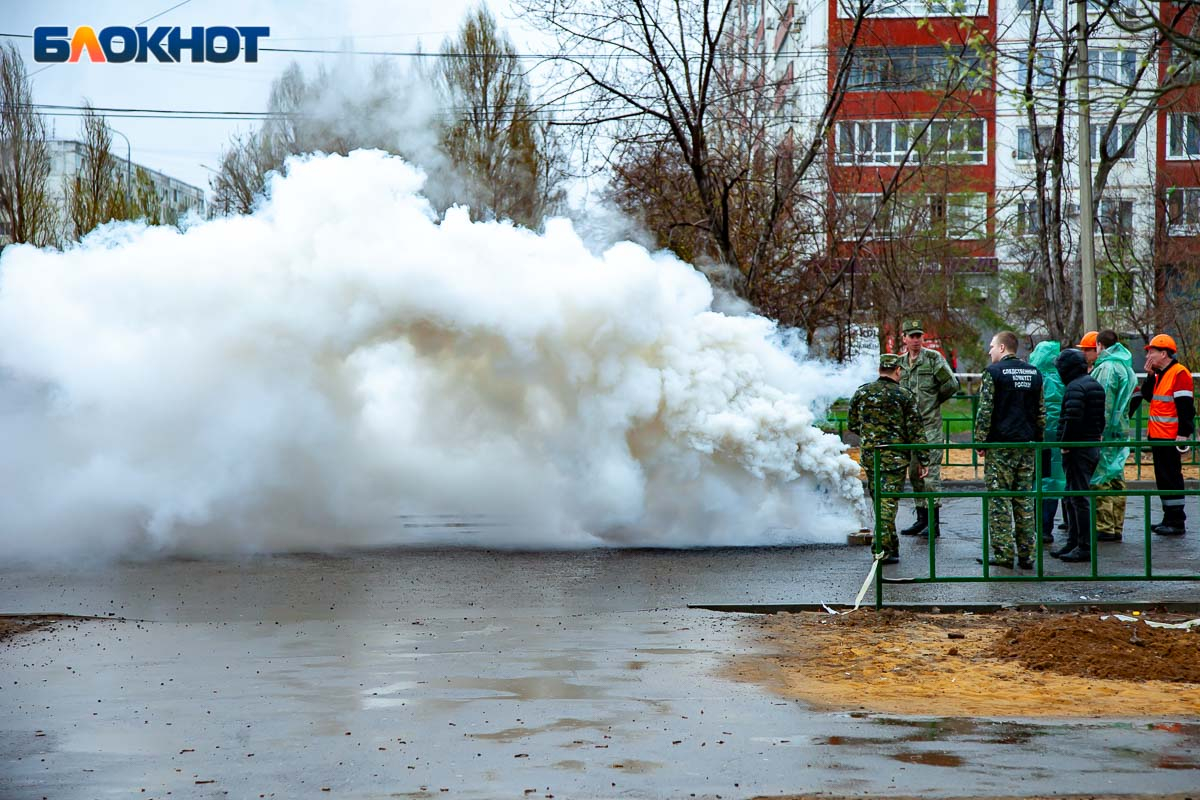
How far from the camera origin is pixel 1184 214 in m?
30.5

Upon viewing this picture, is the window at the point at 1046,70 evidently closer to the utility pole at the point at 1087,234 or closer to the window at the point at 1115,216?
the utility pole at the point at 1087,234

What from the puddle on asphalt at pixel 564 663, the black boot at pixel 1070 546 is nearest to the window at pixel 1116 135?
the black boot at pixel 1070 546

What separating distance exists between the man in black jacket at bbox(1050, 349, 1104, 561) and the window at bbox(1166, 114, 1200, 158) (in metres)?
15.1

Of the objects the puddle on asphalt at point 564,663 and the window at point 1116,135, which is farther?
the window at point 1116,135

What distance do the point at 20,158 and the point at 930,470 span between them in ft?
84.6

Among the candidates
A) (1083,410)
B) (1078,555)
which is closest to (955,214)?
(1083,410)

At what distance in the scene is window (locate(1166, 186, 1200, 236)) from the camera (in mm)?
A: 29594

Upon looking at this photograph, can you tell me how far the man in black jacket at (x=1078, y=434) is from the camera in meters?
10.9

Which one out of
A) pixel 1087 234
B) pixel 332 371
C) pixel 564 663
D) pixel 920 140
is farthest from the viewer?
pixel 920 140

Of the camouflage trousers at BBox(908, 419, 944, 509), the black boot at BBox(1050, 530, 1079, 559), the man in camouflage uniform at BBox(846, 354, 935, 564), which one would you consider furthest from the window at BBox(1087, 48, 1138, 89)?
the black boot at BBox(1050, 530, 1079, 559)

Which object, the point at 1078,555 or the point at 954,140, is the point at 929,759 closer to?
the point at 1078,555

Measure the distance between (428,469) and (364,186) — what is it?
3.03 meters

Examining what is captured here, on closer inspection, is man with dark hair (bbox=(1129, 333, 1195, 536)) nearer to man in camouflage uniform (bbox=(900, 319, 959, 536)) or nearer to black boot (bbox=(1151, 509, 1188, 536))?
black boot (bbox=(1151, 509, 1188, 536))

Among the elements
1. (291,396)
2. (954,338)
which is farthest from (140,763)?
(954,338)
